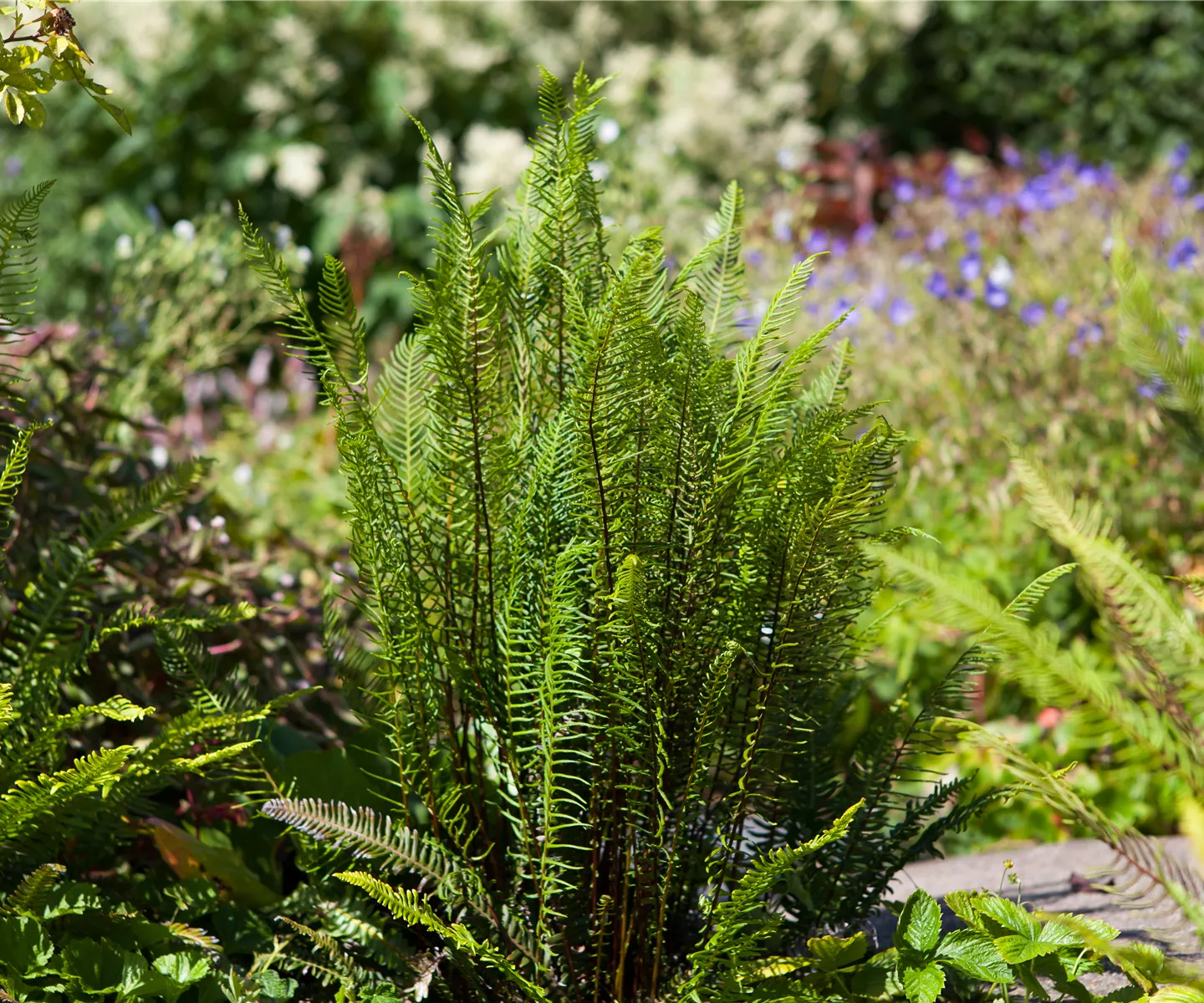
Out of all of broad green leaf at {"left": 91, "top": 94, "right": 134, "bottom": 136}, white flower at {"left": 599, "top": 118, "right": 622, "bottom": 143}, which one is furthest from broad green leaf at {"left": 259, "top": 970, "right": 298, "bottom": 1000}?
white flower at {"left": 599, "top": 118, "right": 622, "bottom": 143}

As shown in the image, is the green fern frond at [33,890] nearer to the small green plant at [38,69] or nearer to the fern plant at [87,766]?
the fern plant at [87,766]

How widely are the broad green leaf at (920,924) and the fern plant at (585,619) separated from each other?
0.39ft

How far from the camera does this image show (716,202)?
18.0 feet

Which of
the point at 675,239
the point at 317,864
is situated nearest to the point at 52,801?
the point at 317,864

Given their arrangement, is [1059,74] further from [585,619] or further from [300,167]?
[585,619]

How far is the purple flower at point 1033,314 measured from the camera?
3.62m

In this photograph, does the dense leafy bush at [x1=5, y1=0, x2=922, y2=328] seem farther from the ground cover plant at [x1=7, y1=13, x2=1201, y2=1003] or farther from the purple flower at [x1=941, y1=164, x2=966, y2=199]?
the ground cover plant at [x1=7, y1=13, x2=1201, y2=1003]

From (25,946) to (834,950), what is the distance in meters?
0.86

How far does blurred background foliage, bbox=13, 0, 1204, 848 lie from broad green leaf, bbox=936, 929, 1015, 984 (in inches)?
36.2

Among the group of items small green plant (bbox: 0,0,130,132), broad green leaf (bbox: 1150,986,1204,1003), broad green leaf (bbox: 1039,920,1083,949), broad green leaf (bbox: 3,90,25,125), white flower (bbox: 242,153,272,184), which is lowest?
broad green leaf (bbox: 1150,986,1204,1003)

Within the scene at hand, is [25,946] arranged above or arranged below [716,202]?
below

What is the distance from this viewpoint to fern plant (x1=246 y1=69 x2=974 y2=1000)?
1.23m

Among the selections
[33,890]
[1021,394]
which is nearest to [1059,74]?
[1021,394]

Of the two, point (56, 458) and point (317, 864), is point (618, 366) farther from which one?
point (56, 458)
